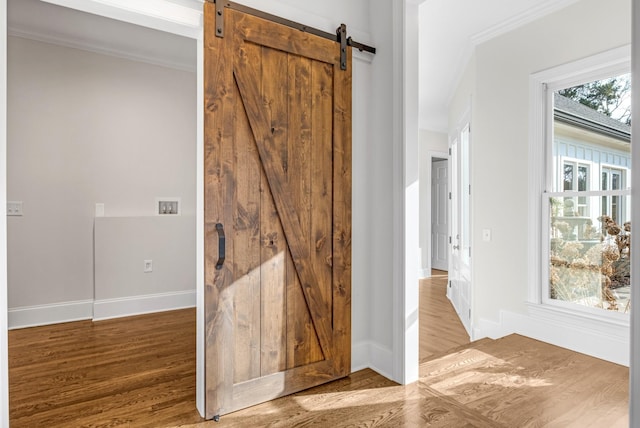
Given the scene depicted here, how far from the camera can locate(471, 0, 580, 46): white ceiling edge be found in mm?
3020

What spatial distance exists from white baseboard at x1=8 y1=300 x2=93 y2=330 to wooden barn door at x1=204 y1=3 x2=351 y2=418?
7.98ft

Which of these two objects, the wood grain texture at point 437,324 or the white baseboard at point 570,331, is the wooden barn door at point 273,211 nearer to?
the wood grain texture at point 437,324

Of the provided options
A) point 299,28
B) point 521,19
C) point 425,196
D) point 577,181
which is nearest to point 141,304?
point 299,28

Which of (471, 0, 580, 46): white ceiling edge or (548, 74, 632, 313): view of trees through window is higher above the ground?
(471, 0, 580, 46): white ceiling edge

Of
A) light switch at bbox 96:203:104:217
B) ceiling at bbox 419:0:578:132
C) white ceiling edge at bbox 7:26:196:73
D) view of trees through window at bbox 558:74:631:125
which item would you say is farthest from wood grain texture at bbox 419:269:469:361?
white ceiling edge at bbox 7:26:196:73

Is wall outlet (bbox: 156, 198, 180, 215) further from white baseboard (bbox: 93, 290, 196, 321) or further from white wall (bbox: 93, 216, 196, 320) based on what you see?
white baseboard (bbox: 93, 290, 196, 321)

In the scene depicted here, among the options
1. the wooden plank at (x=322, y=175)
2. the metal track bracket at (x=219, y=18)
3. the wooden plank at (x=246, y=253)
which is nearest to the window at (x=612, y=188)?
the wooden plank at (x=322, y=175)

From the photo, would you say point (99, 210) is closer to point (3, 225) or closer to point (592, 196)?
point (3, 225)

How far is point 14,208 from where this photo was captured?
3352 mm

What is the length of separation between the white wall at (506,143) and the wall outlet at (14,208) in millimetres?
4300

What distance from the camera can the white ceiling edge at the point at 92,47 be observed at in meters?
3.36

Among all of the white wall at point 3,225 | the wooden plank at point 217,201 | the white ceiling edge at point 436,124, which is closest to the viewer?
the white wall at point 3,225

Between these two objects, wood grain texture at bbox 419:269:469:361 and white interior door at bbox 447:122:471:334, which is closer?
wood grain texture at bbox 419:269:469:361

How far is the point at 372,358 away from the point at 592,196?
2134 mm
